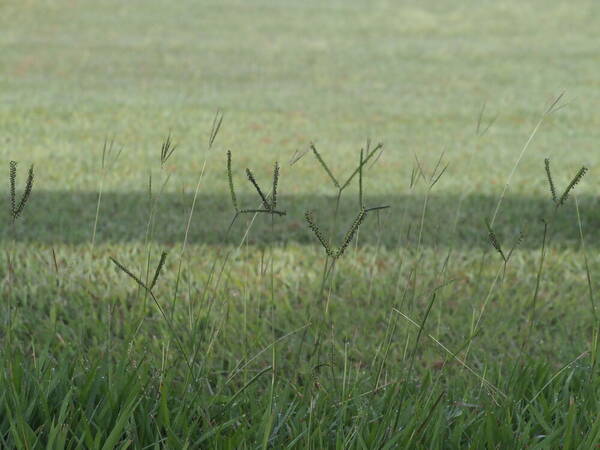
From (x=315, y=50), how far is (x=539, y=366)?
12187 millimetres

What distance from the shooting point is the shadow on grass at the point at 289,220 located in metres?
4.43

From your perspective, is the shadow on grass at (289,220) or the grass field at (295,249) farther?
the shadow on grass at (289,220)

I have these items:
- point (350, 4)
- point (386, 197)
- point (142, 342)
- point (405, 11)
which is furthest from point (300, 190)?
point (350, 4)

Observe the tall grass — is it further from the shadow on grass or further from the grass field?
the shadow on grass

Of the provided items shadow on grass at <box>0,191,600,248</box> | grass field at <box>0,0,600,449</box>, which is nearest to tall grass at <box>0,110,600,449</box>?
grass field at <box>0,0,600,449</box>

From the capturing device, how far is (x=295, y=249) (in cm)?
427

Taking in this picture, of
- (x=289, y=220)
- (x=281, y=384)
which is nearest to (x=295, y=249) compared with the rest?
(x=289, y=220)

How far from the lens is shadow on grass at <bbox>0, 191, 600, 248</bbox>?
4.43m

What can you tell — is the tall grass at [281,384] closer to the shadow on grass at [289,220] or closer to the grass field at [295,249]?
the grass field at [295,249]

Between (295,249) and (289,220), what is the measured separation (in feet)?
1.93

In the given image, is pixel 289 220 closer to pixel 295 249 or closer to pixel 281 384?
pixel 295 249

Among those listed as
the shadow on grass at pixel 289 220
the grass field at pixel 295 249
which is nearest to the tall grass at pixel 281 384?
the grass field at pixel 295 249

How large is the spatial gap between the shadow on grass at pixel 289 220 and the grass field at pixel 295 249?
2 cm

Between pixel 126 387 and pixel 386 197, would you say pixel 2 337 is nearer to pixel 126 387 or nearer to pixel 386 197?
pixel 126 387
